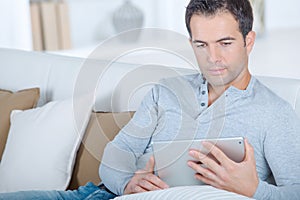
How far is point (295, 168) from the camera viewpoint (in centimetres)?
180

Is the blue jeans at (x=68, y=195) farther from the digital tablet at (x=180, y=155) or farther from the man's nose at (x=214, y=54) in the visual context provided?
the man's nose at (x=214, y=54)

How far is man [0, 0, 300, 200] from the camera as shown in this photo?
70.1 inches

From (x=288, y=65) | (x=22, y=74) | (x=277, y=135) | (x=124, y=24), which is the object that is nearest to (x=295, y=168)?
(x=277, y=135)

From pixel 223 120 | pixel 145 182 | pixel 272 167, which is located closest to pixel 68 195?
pixel 145 182

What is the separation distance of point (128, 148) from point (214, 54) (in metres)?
0.43

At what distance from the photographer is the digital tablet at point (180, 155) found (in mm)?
1776

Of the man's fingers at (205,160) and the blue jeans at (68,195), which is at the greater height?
the man's fingers at (205,160)

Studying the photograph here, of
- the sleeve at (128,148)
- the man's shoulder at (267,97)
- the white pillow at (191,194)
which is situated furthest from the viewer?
the sleeve at (128,148)

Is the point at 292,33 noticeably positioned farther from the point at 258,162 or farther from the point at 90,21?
the point at 258,162

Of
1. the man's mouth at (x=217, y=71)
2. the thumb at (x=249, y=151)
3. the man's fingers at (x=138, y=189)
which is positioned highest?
the man's mouth at (x=217, y=71)

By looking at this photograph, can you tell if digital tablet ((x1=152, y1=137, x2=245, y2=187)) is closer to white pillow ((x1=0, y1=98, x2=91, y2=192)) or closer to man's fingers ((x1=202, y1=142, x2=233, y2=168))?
man's fingers ((x1=202, y1=142, x2=233, y2=168))

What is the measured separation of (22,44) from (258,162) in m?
2.88

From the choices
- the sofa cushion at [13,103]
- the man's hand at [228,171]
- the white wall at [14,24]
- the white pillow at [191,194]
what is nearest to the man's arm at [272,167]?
the man's hand at [228,171]

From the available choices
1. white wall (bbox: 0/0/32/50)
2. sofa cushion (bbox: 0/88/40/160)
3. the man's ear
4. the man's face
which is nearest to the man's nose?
the man's face
